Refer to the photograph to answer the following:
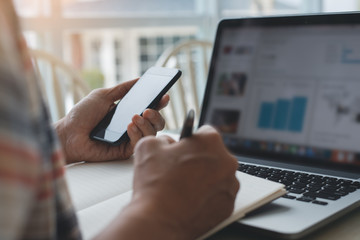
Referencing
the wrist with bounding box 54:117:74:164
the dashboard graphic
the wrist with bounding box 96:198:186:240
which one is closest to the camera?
the wrist with bounding box 96:198:186:240

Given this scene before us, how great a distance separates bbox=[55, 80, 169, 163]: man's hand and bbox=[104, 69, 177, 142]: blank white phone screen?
24 mm

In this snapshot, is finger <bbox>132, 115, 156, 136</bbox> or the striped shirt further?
finger <bbox>132, 115, 156, 136</bbox>

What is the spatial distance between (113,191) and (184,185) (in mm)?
272

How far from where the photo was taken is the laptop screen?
72 cm

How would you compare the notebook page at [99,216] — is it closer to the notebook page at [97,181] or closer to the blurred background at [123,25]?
the notebook page at [97,181]

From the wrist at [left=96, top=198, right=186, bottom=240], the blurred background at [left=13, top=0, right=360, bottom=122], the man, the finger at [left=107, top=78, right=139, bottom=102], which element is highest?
the man

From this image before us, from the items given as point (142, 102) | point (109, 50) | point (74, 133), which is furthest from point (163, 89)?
point (109, 50)

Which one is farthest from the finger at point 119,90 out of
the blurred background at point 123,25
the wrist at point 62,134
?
the blurred background at point 123,25

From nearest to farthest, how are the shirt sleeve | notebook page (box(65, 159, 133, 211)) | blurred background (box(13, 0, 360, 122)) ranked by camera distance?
1. the shirt sleeve
2. notebook page (box(65, 159, 133, 211))
3. blurred background (box(13, 0, 360, 122))

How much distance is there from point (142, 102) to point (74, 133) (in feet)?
0.49

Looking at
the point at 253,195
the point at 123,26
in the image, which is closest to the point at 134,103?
the point at 253,195

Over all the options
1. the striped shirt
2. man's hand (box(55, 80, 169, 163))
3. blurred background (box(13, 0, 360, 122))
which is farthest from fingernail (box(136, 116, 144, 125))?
blurred background (box(13, 0, 360, 122))

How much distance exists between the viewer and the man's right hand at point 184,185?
1.38 ft

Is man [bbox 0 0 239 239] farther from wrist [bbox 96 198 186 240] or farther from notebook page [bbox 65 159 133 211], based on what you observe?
notebook page [bbox 65 159 133 211]
